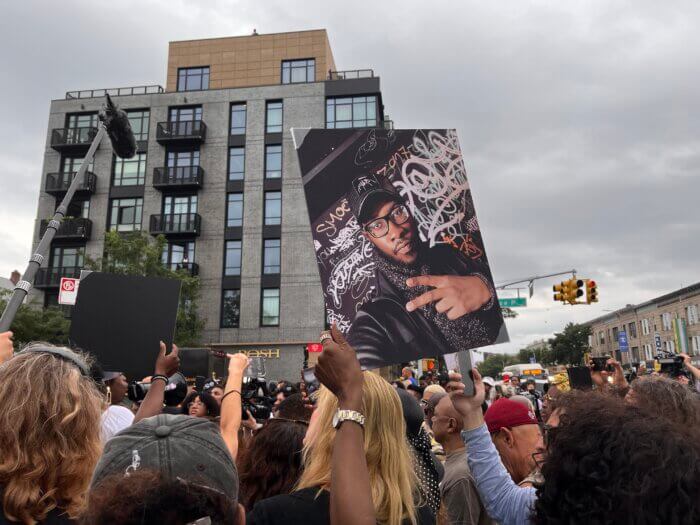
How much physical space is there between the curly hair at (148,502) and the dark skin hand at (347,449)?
1.50ft

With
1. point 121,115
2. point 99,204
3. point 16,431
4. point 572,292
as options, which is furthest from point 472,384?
point 99,204

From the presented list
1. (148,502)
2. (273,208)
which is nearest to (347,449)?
(148,502)

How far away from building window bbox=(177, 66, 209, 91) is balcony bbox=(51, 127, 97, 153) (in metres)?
7.28

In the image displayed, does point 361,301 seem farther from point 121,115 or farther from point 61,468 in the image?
point 121,115

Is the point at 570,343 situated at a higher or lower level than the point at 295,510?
higher

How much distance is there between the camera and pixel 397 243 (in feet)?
10.3

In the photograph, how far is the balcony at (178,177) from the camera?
36.6 meters

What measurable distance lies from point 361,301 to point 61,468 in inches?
62.3

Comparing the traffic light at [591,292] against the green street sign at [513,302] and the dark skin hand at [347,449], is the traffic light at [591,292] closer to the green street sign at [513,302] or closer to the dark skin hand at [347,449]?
the green street sign at [513,302]

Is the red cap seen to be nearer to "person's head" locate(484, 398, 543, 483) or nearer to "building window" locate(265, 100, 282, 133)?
"person's head" locate(484, 398, 543, 483)

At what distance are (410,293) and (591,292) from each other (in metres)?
19.2

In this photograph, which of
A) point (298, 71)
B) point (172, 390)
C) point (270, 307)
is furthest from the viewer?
point (298, 71)

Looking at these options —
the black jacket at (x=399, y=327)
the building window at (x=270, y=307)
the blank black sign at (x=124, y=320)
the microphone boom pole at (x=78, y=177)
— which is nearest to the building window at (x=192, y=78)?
the building window at (x=270, y=307)

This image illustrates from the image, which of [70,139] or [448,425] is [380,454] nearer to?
[448,425]
